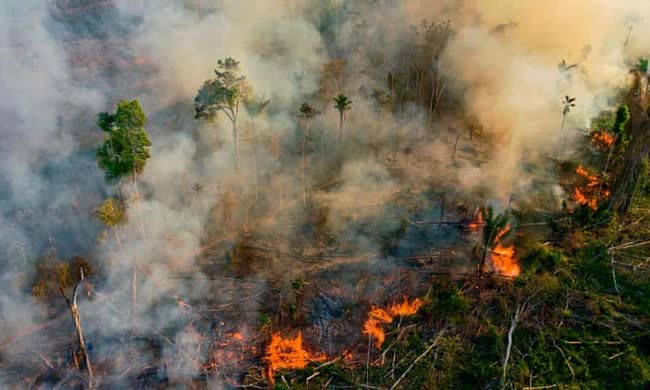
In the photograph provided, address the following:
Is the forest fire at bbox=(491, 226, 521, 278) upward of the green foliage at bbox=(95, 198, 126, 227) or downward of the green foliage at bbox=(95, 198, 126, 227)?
downward

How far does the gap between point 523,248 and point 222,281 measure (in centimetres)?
1702

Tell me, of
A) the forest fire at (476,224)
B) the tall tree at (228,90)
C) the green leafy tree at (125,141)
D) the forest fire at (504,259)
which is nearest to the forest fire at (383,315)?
the forest fire at (504,259)

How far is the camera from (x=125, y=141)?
29.2 metres

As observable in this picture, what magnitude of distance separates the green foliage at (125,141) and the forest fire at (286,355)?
12592mm

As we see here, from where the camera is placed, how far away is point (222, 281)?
28.7m

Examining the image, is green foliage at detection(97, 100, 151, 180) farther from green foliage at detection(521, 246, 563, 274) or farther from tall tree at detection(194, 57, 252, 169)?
green foliage at detection(521, 246, 563, 274)

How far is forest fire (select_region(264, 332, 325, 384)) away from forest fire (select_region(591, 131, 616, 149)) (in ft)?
93.8

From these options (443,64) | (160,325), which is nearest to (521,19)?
(443,64)

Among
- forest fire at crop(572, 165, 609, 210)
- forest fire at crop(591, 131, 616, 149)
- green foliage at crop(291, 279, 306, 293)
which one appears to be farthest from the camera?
forest fire at crop(591, 131, 616, 149)

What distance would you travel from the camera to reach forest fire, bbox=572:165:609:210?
34.9 meters

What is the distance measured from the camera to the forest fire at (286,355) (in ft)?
77.6

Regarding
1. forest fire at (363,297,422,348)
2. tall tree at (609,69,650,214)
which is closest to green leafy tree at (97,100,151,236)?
forest fire at (363,297,422,348)

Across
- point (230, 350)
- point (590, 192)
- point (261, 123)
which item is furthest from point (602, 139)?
point (230, 350)

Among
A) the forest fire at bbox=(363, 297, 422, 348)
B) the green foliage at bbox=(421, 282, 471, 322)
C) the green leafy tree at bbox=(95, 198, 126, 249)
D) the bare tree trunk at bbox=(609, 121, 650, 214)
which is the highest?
the bare tree trunk at bbox=(609, 121, 650, 214)
